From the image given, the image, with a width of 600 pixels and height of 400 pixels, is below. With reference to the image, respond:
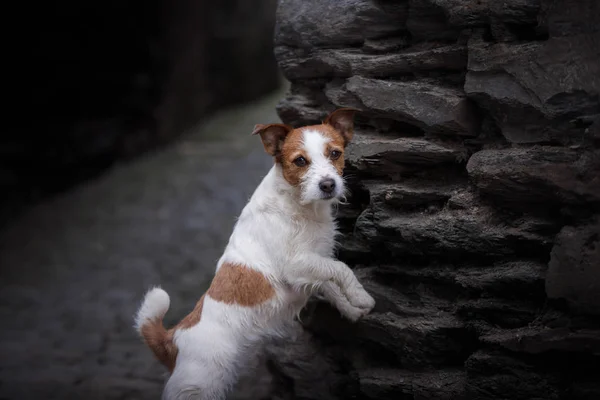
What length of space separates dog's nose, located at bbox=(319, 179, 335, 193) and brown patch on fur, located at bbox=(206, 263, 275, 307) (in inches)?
30.6

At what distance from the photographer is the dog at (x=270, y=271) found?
4332mm

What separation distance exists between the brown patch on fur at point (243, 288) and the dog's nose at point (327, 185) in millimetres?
777

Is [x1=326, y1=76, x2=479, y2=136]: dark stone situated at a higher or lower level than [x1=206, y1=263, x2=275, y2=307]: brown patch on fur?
higher

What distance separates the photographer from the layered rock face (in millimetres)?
3889

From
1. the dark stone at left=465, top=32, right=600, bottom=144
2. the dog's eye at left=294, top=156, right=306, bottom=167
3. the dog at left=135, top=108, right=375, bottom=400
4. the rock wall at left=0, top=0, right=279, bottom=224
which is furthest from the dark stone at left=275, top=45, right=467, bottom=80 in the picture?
the rock wall at left=0, top=0, right=279, bottom=224

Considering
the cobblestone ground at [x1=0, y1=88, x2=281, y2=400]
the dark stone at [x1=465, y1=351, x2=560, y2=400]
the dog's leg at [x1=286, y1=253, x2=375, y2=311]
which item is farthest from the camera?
the cobblestone ground at [x1=0, y1=88, x2=281, y2=400]

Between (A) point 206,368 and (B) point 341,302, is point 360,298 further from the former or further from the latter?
(A) point 206,368

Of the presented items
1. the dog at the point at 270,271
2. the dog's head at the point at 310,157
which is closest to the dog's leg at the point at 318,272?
the dog at the point at 270,271

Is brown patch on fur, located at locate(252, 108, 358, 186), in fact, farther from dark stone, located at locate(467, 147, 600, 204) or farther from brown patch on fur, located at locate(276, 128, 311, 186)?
dark stone, located at locate(467, 147, 600, 204)

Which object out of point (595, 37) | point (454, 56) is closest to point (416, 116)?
point (454, 56)

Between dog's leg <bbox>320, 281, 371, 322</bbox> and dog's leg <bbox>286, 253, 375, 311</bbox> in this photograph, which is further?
dog's leg <bbox>320, 281, 371, 322</bbox>

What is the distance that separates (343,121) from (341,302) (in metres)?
1.35

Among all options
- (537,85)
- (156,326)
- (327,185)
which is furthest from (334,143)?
(156,326)

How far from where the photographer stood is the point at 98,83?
10883mm
